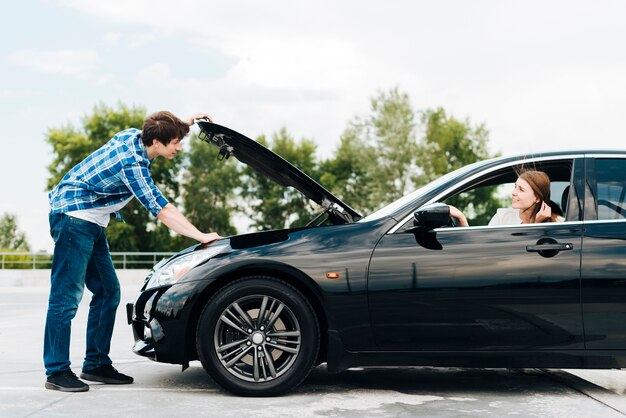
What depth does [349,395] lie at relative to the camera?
17.9 feet

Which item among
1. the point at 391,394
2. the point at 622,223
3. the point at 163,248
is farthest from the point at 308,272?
the point at 163,248

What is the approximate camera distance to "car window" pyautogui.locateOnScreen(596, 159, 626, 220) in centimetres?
537

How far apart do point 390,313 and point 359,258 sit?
39 cm

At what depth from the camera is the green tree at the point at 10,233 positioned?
314 ft

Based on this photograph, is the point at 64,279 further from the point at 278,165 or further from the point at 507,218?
the point at 507,218

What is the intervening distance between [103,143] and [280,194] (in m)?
15.5

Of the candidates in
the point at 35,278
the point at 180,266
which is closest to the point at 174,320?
the point at 180,266

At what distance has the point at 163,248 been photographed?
55000mm

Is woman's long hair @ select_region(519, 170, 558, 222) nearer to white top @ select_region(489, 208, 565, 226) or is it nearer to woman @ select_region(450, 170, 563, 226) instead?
woman @ select_region(450, 170, 563, 226)

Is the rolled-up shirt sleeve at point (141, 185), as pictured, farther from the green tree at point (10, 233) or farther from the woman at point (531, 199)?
the green tree at point (10, 233)

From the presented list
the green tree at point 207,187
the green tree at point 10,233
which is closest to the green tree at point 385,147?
the green tree at point 207,187

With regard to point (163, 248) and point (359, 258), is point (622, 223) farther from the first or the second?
point (163, 248)

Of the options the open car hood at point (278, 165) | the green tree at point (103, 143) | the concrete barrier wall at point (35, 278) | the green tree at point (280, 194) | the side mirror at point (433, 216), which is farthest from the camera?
the green tree at point (280, 194)

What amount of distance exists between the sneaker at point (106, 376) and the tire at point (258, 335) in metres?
1.05
